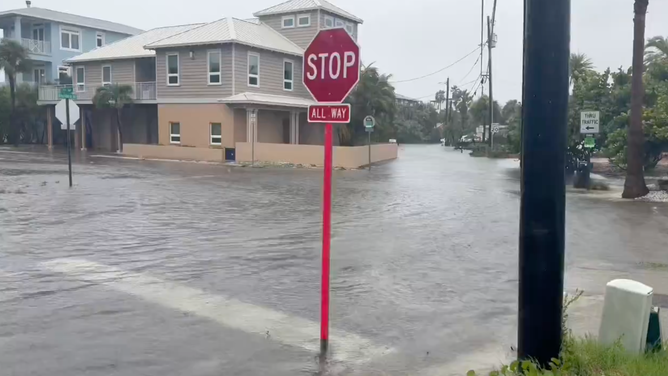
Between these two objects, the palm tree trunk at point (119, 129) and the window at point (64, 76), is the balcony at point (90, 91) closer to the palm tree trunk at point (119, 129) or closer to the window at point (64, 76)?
the window at point (64, 76)

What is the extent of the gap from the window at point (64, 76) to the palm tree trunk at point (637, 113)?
3986 centimetres

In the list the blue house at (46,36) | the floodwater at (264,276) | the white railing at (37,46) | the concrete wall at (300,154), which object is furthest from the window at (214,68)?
the white railing at (37,46)

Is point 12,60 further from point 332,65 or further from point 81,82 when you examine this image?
point 332,65

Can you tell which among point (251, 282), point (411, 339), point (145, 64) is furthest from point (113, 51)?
point (411, 339)

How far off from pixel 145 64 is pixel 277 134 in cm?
1067

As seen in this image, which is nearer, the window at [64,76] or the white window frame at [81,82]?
the white window frame at [81,82]

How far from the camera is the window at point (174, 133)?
39.4m

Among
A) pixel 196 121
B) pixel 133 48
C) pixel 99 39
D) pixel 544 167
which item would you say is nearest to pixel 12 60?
pixel 133 48

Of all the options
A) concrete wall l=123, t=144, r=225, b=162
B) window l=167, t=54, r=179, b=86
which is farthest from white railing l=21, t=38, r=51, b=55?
window l=167, t=54, r=179, b=86

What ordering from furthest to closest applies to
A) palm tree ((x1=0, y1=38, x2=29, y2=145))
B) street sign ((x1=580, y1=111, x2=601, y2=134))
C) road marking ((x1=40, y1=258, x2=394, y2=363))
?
palm tree ((x1=0, y1=38, x2=29, y2=145)) < street sign ((x1=580, y1=111, x2=601, y2=134)) < road marking ((x1=40, y1=258, x2=394, y2=363))

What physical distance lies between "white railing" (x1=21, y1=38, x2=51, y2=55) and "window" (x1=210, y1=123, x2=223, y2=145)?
23.7 meters

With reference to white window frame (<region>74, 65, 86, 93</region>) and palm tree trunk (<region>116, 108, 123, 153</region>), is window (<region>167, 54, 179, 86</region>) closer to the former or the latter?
palm tree trunk (<region>116, 108, 123, 153</region>)

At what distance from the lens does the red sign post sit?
5.89 meters

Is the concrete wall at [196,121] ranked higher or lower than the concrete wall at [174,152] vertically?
higher
